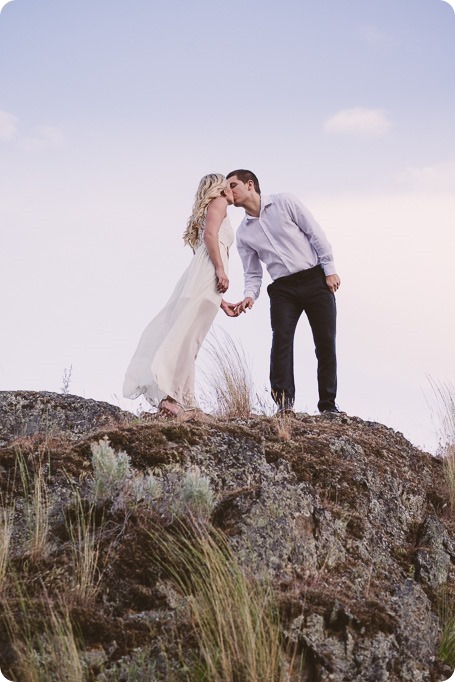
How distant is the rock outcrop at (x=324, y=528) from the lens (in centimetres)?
424

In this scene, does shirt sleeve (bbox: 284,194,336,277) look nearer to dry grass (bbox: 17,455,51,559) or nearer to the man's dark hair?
the man's dark hair

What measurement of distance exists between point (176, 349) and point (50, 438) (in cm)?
257

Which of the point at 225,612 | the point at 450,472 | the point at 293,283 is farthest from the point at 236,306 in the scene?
the point at 225,612

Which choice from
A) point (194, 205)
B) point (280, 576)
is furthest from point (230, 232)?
point (280, 576)

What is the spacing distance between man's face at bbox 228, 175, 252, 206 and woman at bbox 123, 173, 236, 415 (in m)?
0.13

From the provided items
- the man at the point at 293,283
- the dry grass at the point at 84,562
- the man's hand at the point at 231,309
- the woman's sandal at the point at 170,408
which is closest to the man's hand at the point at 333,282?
the man at the point at 293,283

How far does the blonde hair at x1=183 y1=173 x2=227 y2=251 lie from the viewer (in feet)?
27.9

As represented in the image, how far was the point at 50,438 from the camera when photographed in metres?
6.07

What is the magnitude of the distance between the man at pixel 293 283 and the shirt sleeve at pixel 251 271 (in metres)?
0.22

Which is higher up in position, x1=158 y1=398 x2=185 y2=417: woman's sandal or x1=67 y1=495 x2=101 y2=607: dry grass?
x1=158 y1=398 x2=185 y2=417: woman's sandal

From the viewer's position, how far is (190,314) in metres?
8.52

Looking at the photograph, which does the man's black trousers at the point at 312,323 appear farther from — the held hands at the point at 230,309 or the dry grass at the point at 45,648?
the dry grass at the point at 45,648

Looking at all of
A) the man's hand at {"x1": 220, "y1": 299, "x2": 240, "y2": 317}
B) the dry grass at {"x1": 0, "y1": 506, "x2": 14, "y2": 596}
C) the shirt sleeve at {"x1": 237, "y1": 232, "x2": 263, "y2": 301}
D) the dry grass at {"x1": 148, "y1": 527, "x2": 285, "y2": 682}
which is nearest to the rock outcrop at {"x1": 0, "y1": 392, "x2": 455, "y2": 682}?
the dry grass at {"x1": 148, "y1": 527, "x2": 285, "y2": 682}

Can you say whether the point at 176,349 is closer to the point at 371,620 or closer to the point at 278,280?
the point at 278,280
